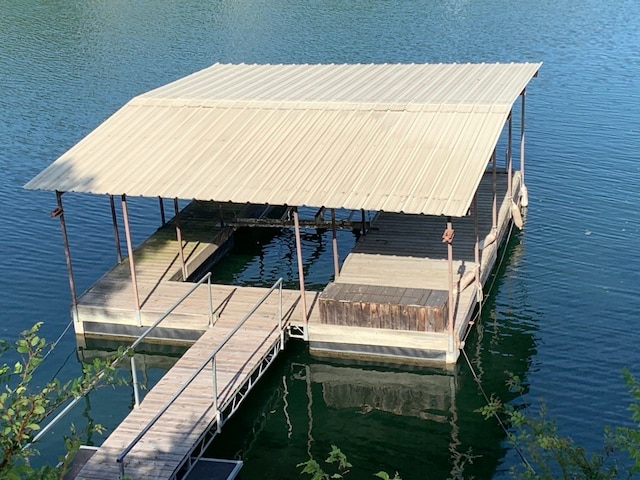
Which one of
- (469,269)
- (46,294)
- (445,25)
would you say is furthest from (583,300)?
(445,25)

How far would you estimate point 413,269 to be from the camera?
26234 mm

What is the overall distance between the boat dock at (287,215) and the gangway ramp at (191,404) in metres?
0.05

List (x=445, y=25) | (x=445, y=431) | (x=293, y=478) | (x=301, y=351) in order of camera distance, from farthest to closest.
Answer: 1. (x=445, y=25)
2. (x=301, y=351)
3. (x=445, y=431)
4. (x=293, y=478)

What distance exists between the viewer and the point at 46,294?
28.8 meters

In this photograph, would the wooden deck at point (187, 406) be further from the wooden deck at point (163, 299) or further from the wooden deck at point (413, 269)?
the wooden deck at point (413, 269)

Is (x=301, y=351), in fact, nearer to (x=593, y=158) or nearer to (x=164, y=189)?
(x=164, y=189)

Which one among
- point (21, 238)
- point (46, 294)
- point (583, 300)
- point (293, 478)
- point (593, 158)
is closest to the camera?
point (293, 478)

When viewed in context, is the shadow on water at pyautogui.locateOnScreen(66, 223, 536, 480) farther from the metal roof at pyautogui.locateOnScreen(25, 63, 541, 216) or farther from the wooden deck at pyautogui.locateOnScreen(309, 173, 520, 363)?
the metal roof at pyautogui.locateOnScreen(25, 63, 541, 216)

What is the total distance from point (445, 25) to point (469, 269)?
1520 inches

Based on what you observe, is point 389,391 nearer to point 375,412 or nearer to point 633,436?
point 375,412

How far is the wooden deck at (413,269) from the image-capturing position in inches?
909

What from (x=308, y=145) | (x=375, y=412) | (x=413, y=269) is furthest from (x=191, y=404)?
(x=308, y=145)

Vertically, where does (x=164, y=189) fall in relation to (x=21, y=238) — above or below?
above

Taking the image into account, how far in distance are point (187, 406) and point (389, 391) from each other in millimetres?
5377
